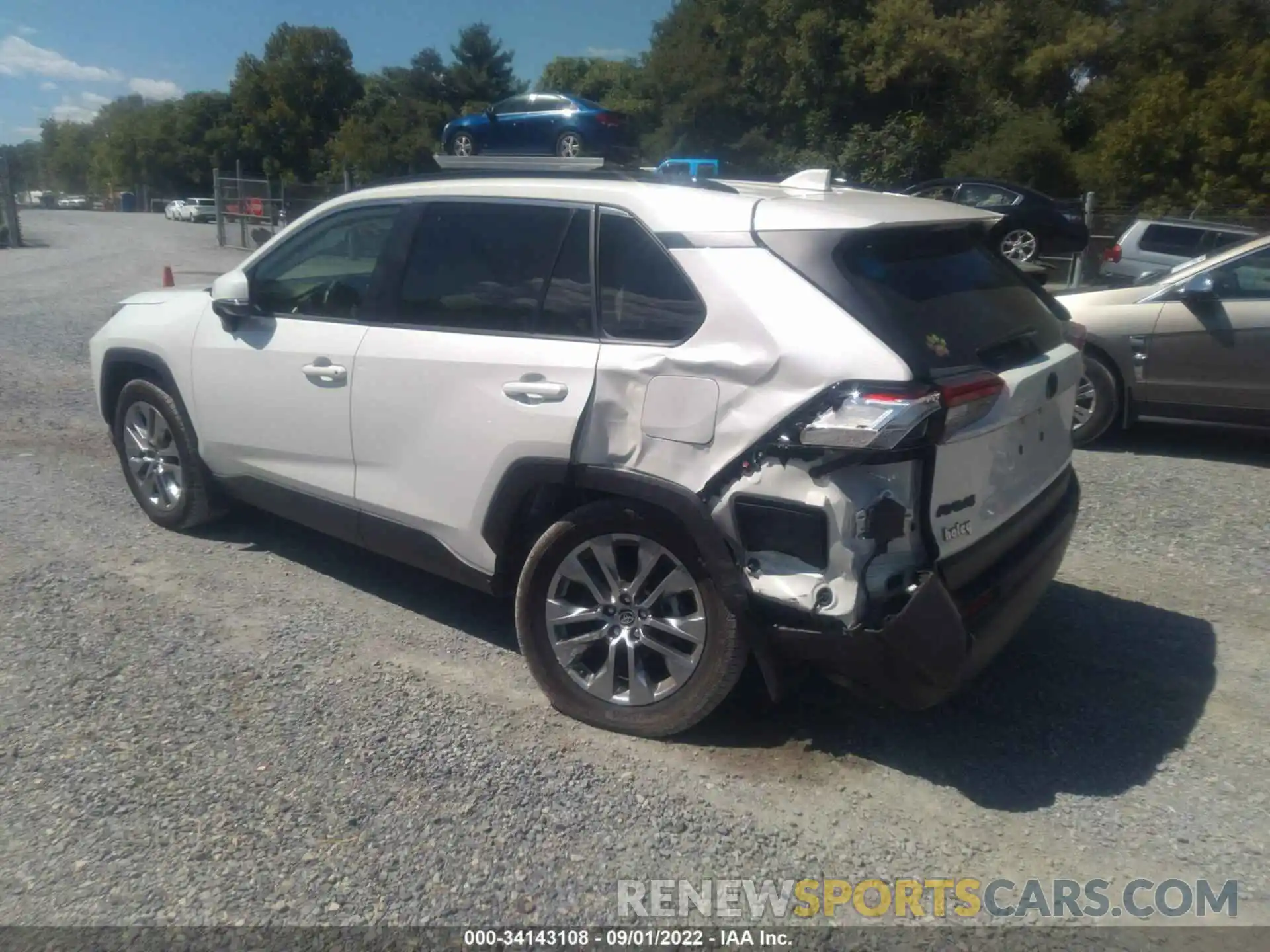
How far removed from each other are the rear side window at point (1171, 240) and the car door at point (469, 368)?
14893 millimetres

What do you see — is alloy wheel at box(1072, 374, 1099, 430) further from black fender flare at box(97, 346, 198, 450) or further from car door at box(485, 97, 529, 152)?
car door at box(485, 97, 529, 152)

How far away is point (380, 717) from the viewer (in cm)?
395

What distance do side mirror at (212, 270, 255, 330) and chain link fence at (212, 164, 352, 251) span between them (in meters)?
21.7

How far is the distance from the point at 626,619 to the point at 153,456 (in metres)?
3.17

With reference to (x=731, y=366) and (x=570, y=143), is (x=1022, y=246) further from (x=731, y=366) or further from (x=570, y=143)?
(x=731, y=366)

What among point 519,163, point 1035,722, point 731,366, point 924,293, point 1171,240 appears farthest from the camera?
point 1171,240

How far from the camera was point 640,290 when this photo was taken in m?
3.76

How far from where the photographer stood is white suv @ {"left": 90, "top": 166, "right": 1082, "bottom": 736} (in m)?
3.25

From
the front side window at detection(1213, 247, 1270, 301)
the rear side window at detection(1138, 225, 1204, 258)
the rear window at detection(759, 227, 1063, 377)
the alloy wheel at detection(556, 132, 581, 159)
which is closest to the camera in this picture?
the rear window at detection(759, 227, 1063, 377)

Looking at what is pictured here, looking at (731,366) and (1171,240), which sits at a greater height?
(1171,240)

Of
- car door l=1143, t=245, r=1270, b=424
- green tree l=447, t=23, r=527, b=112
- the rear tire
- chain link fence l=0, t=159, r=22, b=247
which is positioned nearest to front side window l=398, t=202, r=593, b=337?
the rear tire

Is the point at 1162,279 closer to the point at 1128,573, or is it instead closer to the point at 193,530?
the point at 1128,573

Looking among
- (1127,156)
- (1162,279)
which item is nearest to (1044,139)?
(1127,156)

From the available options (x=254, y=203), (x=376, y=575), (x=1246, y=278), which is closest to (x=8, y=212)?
(x=254, y=203)
